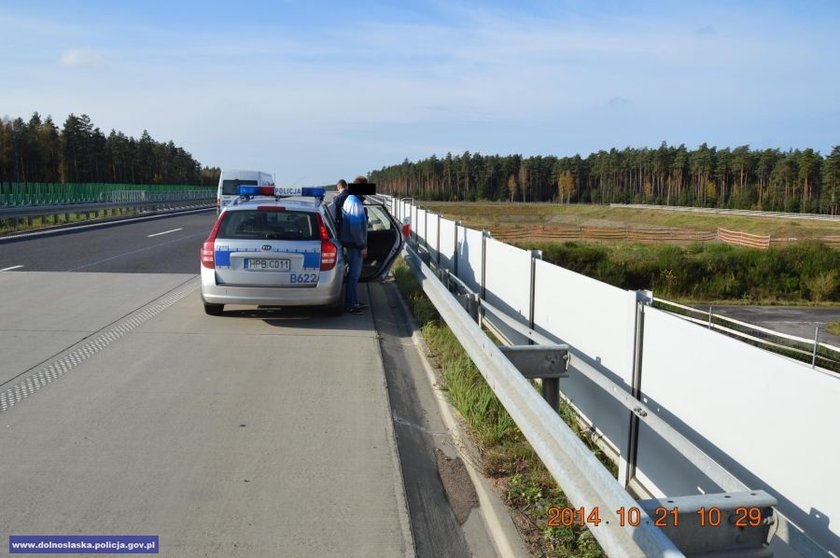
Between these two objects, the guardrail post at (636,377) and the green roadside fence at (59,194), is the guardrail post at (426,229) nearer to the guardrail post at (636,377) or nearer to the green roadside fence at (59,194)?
the guardrail post at (636,377)

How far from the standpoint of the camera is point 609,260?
115 feet

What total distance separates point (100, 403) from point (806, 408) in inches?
196

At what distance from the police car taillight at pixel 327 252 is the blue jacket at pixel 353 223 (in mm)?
835

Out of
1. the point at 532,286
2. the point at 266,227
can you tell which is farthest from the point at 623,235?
the point at 532,286

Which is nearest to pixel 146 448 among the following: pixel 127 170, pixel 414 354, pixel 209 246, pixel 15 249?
pixel 414 354

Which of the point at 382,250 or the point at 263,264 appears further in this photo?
the point at 382,250

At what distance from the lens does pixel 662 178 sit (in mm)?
153125

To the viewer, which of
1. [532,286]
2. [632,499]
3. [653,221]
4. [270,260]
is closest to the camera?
[632,499]

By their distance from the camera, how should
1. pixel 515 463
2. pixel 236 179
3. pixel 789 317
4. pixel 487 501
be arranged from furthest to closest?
1. pixel 236 179
2. pixel 789 317
3. pixel 515 463
4. pixel 487 501

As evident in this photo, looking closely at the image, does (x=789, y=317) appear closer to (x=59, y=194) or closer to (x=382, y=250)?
(x=382, y=250)

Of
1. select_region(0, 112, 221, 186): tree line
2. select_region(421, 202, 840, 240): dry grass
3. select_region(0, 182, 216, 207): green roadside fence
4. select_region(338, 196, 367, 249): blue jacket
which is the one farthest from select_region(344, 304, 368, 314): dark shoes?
select_region(0, 112, 221, 186): tree line

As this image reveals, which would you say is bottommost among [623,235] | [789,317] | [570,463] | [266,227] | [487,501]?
[789,317]

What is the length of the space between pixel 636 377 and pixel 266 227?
6.32 metres

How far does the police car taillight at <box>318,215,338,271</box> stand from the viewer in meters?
9.32
